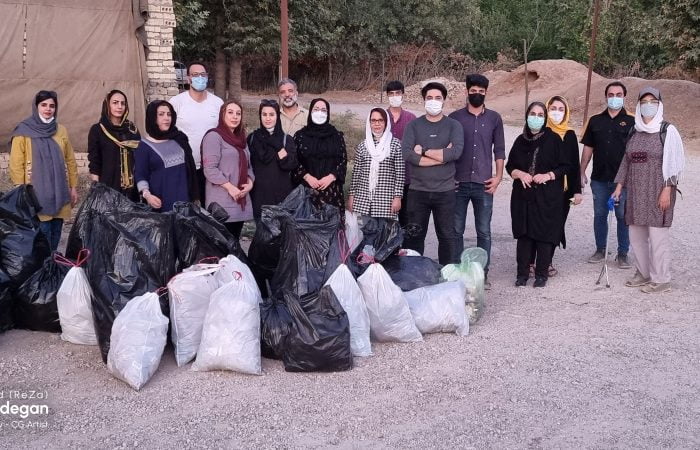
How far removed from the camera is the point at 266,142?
18.1 feet

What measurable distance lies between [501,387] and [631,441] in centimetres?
78

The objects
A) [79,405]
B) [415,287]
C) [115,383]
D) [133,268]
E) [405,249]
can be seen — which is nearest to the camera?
[79,405]

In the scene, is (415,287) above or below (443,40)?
below

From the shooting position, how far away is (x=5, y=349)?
4.53m

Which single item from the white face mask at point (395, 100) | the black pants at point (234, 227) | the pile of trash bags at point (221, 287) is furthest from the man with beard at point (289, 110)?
the pile of trash bags at point (221, 287)

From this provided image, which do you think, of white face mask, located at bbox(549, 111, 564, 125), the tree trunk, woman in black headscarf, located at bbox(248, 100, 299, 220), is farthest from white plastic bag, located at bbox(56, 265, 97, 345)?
the tree trunk

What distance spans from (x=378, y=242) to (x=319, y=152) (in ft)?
3.41

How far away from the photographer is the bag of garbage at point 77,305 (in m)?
4.46

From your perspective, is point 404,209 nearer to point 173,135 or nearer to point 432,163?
point 432,163

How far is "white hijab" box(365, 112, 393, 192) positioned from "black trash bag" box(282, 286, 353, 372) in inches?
65.6

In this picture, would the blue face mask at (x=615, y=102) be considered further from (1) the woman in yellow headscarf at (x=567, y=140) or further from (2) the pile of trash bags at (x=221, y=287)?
(2) the pile of trash bags at (x=221, y=287)

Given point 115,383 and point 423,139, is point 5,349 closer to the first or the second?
point 115,383

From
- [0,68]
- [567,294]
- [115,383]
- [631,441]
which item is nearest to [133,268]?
[115,383]

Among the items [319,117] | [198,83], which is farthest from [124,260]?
[198,83]
